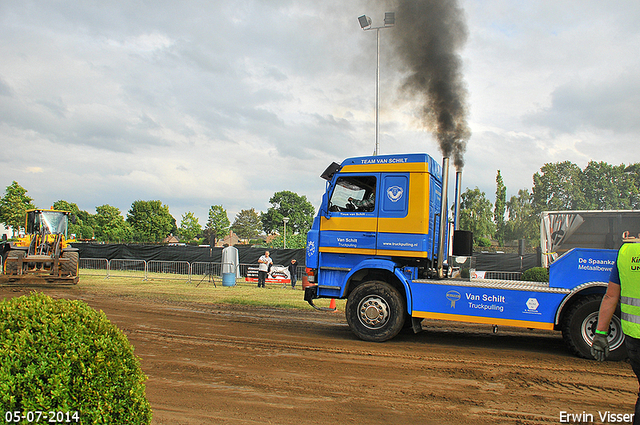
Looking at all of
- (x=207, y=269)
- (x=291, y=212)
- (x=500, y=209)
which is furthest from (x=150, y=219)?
(x=207, y=269)

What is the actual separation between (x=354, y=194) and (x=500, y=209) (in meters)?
58.4

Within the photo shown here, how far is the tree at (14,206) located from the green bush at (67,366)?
47.5 metres

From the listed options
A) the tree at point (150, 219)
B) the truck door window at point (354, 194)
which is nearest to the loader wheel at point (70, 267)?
the truck door window at point (354, 194)

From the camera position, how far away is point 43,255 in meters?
16.9

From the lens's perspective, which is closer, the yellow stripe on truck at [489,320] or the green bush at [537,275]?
the yellow stripe on truck at [489,320]

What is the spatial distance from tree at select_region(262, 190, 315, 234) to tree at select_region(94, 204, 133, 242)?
113 feet

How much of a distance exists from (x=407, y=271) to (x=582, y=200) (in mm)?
65073

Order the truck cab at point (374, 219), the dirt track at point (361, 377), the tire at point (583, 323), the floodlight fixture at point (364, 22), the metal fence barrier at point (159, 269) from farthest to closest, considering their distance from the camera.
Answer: the metal fence barrier at point (159, 269) → the floodlight fixture at point (364, 22) → the truck cab at point (374, 219) → the tire at point (583, 323) → the dirt track at point (361, 377)

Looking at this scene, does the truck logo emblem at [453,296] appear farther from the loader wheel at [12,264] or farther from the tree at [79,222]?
the tree at [79,222]

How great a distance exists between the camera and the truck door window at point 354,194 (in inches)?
303

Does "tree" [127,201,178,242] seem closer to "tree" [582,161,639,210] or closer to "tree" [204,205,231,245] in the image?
"tree" [204,205,231,245]

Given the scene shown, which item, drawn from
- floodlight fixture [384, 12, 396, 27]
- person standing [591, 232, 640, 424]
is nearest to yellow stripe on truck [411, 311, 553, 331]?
person standing [591, 232, 640, 424]

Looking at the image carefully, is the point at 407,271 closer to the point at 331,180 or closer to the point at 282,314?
the point at 331,180

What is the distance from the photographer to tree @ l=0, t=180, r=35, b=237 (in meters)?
41.6
